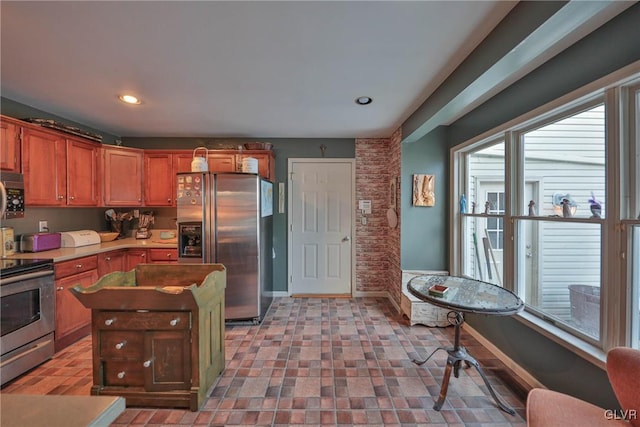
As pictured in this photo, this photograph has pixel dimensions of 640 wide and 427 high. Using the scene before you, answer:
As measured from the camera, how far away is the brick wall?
4.00 metres

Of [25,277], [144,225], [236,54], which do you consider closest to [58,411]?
[236,54]

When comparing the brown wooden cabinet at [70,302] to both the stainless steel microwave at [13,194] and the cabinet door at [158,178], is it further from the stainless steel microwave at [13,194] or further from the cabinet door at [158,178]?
the cabinet door at [158,178]

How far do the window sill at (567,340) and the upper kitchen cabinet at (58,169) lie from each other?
4633 millimetres

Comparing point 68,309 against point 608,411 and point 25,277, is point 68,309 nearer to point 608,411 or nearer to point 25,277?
point 25,277

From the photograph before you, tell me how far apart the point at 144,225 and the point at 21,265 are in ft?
5.62

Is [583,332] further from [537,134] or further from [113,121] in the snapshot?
[113,121]

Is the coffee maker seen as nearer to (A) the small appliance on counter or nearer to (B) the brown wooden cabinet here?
(A) the small appliance on counter

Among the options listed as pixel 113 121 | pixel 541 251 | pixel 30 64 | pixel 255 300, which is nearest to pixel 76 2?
pixel 30 64

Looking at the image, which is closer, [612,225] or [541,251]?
[612,225]

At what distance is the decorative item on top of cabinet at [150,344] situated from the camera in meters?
1.68

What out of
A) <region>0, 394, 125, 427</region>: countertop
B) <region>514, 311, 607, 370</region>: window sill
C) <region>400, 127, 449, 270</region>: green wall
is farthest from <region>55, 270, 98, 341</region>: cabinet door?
<region>514, 311, 607, 370</region>: window sill

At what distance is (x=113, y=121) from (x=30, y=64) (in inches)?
53.8

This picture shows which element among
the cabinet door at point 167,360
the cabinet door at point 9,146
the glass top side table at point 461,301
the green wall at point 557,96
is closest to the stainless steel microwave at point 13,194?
the cabinet door at point 9,146

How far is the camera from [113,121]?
3213 mm
